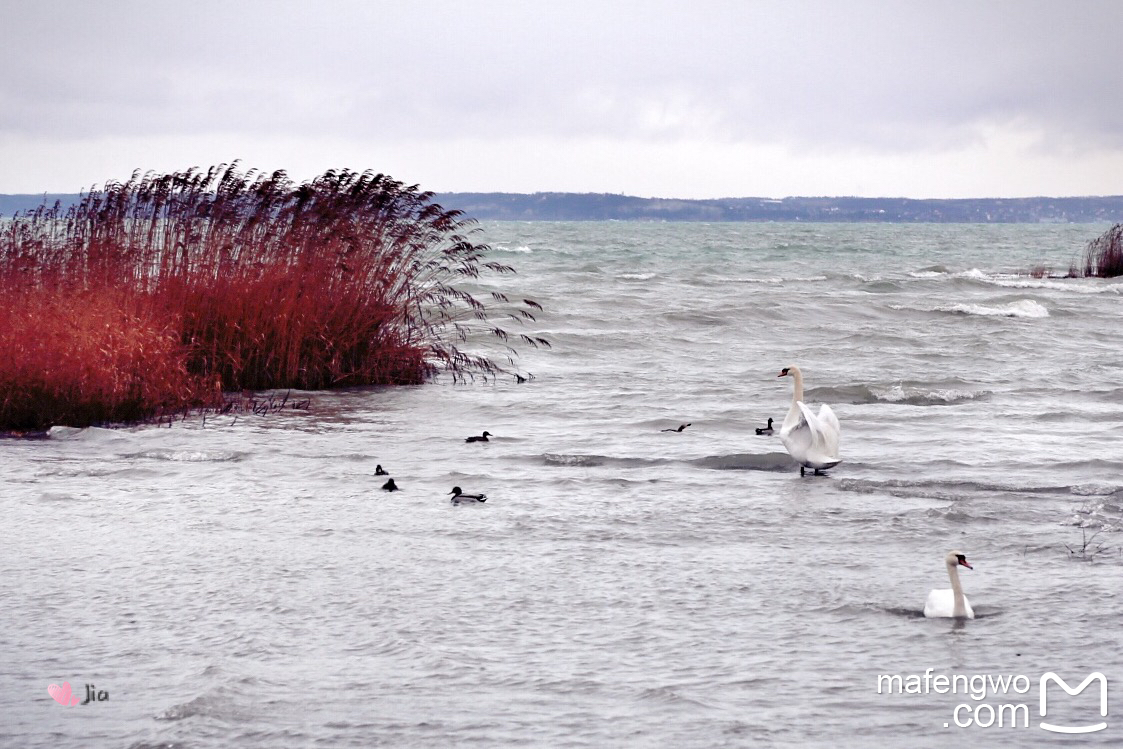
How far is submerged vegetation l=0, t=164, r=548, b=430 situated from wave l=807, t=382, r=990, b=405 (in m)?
4.69

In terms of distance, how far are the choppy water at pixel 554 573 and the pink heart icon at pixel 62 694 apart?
8cm

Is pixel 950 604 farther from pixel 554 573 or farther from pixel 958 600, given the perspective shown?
pixel 554 573

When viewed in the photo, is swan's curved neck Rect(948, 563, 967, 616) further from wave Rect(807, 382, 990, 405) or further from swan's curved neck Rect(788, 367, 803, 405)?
wave Rect(807, 382, 990, 405)

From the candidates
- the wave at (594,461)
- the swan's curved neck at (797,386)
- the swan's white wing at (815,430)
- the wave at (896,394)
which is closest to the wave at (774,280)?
the wave at (896,394)

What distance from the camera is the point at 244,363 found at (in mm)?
13516

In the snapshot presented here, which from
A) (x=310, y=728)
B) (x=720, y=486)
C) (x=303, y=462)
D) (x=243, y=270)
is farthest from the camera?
(x=243, y=270)

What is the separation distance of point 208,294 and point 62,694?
29.5 ft

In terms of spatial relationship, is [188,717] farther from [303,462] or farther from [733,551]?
[303,462]

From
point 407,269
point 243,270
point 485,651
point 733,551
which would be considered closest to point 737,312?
point 407,269

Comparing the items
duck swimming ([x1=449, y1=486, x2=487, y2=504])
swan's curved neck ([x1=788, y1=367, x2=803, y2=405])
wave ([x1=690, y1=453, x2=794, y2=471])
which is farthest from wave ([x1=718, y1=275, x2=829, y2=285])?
duck swimming ([x1=449, y1=486, x2=487, y2=504])

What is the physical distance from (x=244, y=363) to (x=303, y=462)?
3913mm

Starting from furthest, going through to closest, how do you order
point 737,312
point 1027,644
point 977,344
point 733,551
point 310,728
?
point 737,312, point 977,344, point 733,551, point 1027,644, point 310,728

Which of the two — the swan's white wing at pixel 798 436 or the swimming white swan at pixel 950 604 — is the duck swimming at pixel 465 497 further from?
the swimming white swan at pixel 950 604

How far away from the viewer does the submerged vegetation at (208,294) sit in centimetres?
1112
